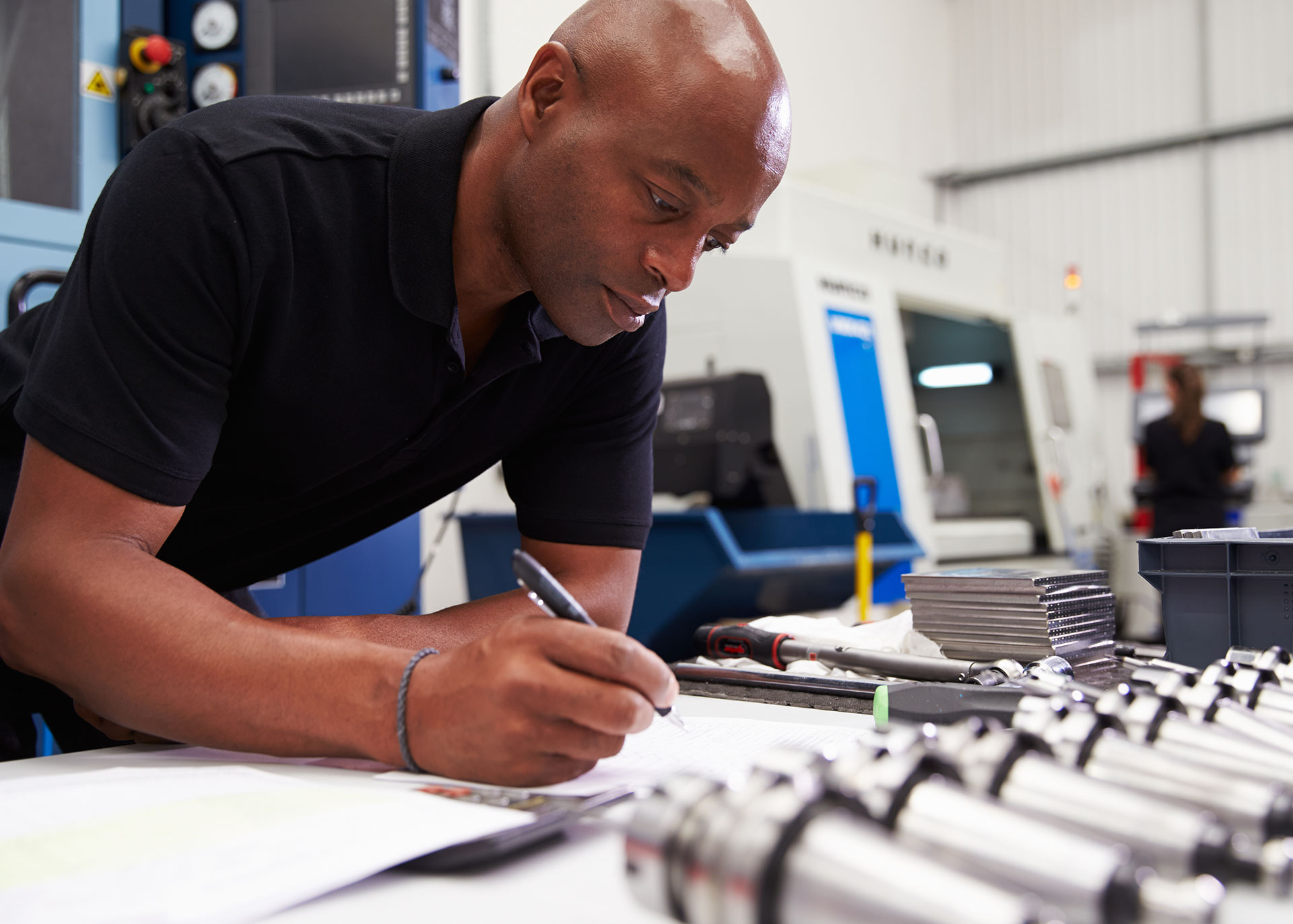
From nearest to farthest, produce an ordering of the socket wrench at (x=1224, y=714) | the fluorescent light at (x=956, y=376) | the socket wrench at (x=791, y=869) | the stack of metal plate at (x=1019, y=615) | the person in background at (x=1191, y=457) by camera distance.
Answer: the socket wrench at (x=791, y=869) < the socket wrench at (x=1224, y=714) < the stack of metal plate at (x=1019, y=615) < the fluorescent light at (x=956, y=376) < the person in background at (x=1191, y=457)

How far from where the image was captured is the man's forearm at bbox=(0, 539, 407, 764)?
72 cm

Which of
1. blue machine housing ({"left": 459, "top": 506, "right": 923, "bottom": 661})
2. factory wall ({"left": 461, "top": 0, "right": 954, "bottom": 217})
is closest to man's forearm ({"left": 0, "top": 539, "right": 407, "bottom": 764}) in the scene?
blue machine housing ({"left": 459, "top": 506, "right": 923, "bottom": 661})

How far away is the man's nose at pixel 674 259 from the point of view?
98 centimetres

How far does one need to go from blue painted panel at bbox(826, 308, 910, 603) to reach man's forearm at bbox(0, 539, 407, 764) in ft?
9.27

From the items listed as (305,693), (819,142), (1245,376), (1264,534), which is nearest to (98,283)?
(305,693)

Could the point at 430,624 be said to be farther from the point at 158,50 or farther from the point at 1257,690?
the point at 158,50

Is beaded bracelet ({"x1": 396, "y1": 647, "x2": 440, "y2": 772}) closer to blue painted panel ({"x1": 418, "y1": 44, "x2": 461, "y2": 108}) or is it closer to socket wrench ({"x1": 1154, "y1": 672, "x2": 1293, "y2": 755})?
socket wrench ({"x1": 1154, "y1": 672, "x2": 1293, "y2": 755})

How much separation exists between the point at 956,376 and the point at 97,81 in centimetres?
364

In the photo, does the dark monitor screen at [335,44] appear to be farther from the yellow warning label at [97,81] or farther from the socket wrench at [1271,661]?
the socket wrench at [1271,661]

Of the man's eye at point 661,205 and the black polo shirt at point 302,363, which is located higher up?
the man's eye at point 661,205

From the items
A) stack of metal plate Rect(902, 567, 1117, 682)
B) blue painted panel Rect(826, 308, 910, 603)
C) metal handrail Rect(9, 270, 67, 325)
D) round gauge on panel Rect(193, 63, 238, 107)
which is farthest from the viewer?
blue painted panel Rect(826, 308, 910, 603)

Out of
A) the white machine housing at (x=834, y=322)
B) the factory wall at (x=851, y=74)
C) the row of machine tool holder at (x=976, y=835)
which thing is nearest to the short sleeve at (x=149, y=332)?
the row of machine tool holder at (x=976, y=835)

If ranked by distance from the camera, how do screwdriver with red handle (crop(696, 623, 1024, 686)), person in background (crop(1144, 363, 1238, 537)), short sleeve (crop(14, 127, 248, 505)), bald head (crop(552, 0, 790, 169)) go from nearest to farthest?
1. short sleeve (crop(14, 127, 248, 505))
2. bald head (crop(552, 0, 790, 169))
3. screwdriver with red handle (crop(696, 623, 1024, 686))
4. person in background (crop(1144, 363, 1238, 537))

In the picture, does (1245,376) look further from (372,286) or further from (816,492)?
(372,286)
